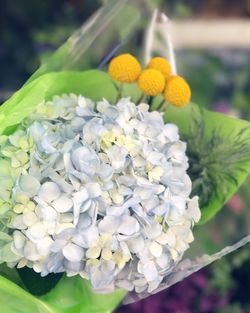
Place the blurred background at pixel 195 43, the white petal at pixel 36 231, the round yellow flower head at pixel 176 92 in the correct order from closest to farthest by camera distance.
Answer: the white petal at pixel 36 231 < the round yellow flower head at pixel 176 92 < the blurred background at pixel 195 43

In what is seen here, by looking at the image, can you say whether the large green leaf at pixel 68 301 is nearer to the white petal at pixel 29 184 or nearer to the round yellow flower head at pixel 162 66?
the white petal at pixel 29 184

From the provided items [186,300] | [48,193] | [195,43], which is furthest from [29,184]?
[195,43]

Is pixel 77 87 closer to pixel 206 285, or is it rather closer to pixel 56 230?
pixel 56 230

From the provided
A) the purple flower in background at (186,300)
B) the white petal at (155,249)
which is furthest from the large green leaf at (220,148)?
the purple flower in background at (186,300)

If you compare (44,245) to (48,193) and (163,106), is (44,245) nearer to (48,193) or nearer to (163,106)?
(48,193)

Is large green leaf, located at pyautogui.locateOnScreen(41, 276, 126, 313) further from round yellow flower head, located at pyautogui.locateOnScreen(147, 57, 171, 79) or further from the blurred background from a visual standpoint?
the blurred background

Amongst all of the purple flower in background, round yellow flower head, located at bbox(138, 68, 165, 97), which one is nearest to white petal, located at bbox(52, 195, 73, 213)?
round yellow flower head, located at bbox(138, 68, 165, 97)
